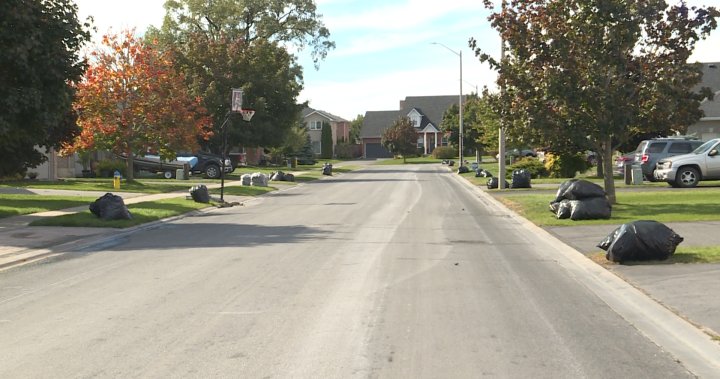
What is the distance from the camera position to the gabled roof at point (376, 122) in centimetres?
11231

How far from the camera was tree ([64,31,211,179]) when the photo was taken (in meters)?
32.0

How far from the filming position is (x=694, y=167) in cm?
2680

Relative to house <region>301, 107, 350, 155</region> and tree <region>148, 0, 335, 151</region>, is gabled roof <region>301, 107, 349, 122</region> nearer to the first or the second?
house <region>301, 107, 350, 155</region>

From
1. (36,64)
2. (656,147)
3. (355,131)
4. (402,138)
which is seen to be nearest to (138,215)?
(36,64)

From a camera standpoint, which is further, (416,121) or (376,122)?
(376,122)

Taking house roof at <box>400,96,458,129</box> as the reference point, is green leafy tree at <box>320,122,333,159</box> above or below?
below

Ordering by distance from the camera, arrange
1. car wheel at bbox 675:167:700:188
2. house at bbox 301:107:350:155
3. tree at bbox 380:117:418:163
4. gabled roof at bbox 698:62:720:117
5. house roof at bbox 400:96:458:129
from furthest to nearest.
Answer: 1. house roof at bbox 400:96:458:129
2. house at bbox 301:107:350:155
3. tree at bbox 380:117:418:163
4. gabled roof at bbox 698:62:720:117
5. car wheel at bbox 675:167:700:188

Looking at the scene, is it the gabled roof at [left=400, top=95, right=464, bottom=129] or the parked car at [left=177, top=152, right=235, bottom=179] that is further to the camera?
the gabled roof at [left=400, top=95, right=464, bottom=129]

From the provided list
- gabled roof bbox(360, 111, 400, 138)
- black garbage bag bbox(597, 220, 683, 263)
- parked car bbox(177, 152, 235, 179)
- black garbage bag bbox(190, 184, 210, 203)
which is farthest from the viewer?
gabled roof bbox(360, 111, 400, 138)

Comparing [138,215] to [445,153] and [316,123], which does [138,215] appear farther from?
[316,123]

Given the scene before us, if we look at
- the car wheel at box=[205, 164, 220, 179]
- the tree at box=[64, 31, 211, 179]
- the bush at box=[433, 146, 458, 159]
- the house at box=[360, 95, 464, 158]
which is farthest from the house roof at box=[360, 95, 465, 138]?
the tree at box=[64, 31, 211, 179]

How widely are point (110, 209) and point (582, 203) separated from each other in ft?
37.2

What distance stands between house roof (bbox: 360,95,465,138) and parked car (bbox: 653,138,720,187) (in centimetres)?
8287

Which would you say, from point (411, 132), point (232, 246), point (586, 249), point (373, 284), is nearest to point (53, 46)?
point (232, 246)
